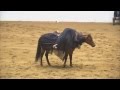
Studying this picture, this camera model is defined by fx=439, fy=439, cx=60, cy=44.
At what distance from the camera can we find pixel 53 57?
5453 millimetres

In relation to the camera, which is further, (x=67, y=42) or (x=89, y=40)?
(x=89, y=40)

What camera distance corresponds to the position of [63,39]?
537cm

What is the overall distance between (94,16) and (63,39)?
79 centimetres

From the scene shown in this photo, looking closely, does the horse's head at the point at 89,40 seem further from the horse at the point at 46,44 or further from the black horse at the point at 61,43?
the horse at the point at 46,44

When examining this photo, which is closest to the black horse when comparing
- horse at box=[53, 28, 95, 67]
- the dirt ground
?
horse at box=[53, 28, 95, 67]

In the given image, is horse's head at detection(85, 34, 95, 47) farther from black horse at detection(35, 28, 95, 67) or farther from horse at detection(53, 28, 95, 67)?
horse at detection(53, 28, 95, 67)

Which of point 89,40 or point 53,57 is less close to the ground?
point 89,40

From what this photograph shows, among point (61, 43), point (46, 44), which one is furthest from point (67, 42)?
point (46, 44)

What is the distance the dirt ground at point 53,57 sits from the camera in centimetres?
528

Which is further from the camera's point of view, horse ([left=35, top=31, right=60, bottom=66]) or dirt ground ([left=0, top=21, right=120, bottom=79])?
horse ([left=35, top=31, right=60, bottom=66])

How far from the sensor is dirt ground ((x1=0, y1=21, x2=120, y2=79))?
528 cm

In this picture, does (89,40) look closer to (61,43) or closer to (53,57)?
(61,43)
